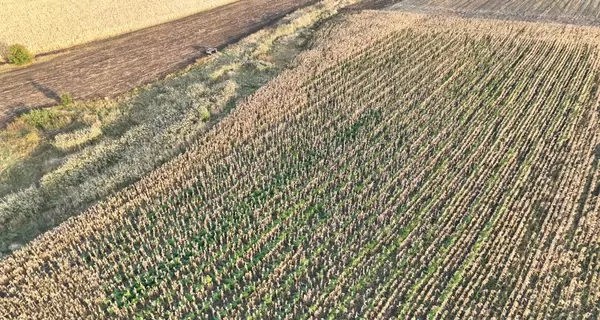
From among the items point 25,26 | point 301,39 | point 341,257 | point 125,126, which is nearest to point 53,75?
point 25,26

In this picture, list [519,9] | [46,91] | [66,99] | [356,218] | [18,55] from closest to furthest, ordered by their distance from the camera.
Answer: [356,218] → [66,99] → [46,91] → [18,55] → [519,9]

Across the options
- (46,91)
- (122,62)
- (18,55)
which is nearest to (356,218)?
(46,91)

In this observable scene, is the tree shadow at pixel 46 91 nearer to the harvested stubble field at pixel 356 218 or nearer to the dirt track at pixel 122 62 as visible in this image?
the dirt track at pixel 122 62

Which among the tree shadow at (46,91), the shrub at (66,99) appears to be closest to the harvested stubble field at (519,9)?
the shrub at (66,99)

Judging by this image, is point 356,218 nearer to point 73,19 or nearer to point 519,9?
point 73,19

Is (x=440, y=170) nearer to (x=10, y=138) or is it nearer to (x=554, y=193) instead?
→ (x=554, y=193)

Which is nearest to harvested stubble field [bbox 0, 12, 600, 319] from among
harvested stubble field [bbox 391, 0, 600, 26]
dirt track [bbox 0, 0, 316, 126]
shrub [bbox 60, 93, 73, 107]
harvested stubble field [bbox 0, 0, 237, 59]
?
dirt track [bbox 0, 0, 316, 126]
